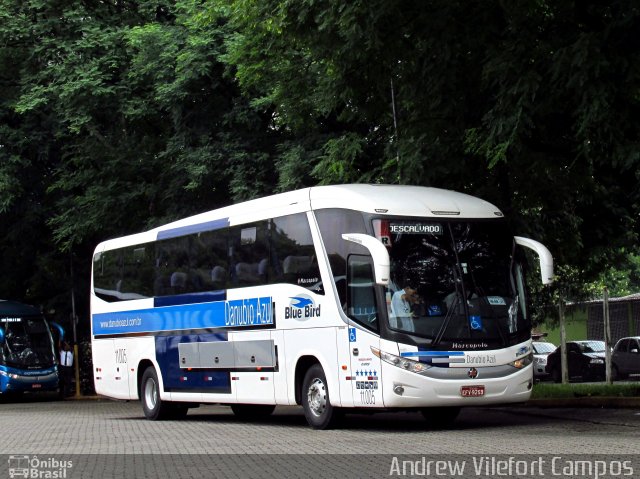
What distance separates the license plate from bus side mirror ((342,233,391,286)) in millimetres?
1850

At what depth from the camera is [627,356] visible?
37.9 m

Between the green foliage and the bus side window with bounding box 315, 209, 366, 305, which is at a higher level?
the green foliage

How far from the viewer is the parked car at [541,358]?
41978mm

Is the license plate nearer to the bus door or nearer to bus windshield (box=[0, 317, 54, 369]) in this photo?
the bus door

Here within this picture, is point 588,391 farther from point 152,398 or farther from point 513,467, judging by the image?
point 513,467

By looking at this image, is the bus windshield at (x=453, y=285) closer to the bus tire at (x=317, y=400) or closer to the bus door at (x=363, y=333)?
the bus door at (x=363, y=333)

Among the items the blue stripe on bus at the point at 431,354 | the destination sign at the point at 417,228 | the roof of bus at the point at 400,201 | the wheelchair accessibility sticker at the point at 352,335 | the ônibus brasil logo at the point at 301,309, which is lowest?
the blue stripe on bus at the point at 431,354

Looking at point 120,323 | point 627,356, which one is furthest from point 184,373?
point 627,356

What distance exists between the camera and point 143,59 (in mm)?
31078

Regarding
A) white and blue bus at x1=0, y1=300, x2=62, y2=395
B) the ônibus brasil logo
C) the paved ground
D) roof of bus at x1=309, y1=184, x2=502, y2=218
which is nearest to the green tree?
roof of bus at x1=309, y1=184, x2=502, y2=218

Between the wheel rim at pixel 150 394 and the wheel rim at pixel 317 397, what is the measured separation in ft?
19.7

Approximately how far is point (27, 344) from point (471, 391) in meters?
27.7

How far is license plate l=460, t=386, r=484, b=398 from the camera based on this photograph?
17250 millimetres

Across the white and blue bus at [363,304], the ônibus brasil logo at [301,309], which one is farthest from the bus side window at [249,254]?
the ônibus brasil logo at [301,309]
